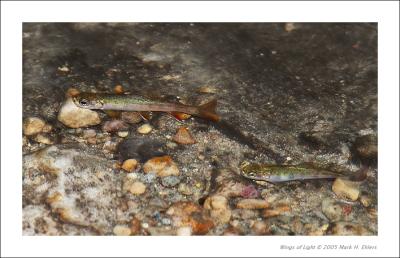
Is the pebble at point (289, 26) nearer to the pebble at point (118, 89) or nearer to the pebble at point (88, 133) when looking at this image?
the pebble at point (118, 89)

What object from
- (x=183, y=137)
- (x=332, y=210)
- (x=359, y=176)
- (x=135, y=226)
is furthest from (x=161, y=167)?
(x=359, y=176)

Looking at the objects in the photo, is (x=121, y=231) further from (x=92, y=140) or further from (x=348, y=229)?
(x=348, y=229)

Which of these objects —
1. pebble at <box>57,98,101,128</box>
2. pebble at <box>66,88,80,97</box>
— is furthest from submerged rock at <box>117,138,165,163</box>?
pebble at <box>66,88,80,97</box>

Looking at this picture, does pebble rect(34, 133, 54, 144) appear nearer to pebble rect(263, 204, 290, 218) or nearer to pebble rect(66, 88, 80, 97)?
pebble rect(66, 88, 80, 97)

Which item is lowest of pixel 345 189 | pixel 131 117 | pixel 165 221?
pixel 165 221

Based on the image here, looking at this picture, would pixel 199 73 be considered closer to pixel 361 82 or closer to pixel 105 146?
pixel 105 146

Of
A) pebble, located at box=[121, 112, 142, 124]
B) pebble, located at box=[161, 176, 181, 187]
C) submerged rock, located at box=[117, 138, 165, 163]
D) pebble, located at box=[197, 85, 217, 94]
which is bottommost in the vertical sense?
pebble, located at box=[161, 176, 181, 187]

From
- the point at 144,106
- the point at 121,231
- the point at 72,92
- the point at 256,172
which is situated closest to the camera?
the point at 121,231

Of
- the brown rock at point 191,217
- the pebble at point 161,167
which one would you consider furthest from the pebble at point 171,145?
the brown rock at point 191,217
